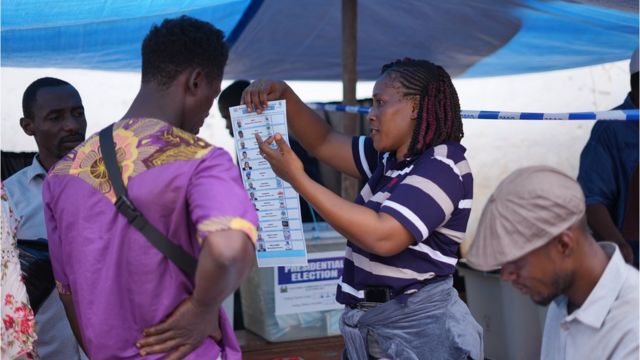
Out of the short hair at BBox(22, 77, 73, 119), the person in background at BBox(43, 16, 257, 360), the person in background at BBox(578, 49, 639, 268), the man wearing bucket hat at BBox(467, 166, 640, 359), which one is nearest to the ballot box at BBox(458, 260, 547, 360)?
the person in background at BBox(578, 49, 639, 268)

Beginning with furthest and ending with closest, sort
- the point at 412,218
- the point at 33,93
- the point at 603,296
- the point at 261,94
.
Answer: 1. the point at 33,93
2. the point at 261,94
3. the point at 412,218
4. the point at 603,296

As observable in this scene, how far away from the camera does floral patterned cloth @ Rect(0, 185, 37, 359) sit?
2.07 meters

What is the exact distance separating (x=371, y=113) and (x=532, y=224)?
103cm

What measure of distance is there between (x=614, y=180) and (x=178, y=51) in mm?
2765

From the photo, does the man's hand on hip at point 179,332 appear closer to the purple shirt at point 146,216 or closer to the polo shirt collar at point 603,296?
the purple shirt at point 146,216

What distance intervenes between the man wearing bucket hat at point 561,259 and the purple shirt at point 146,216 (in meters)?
0.60

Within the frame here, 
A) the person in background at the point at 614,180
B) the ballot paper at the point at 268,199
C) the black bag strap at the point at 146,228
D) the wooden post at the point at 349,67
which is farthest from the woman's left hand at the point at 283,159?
the wooden post at the point at 349,67

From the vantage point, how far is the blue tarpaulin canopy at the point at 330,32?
4.65 m

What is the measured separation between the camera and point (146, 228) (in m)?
1.80

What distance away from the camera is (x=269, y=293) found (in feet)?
16.6

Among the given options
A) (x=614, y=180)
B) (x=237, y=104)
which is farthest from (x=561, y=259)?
(x=237, y=104)

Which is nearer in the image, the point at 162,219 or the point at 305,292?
the point at 162,219

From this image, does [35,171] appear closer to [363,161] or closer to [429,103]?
[363,161]

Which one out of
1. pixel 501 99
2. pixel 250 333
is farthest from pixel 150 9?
pixel 501 99
